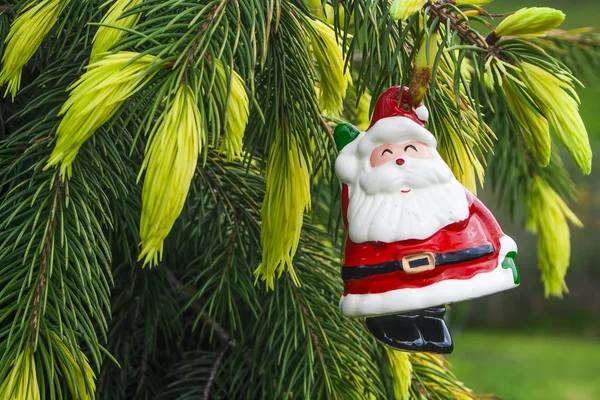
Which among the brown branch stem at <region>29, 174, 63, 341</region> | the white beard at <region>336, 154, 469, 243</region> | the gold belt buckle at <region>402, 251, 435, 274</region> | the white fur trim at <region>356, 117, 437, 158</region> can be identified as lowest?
the brown branch stem at <region>29, 174, 63, 341</region>

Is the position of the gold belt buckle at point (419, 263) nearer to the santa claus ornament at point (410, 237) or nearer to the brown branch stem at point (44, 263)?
the santa claus ornament at point (410, 237)

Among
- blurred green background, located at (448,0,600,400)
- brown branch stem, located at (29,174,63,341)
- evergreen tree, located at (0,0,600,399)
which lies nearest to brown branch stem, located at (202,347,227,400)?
evergreen tree, located at (0,0,600,399)

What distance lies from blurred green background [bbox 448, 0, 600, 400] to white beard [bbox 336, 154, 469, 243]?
306 centimetres

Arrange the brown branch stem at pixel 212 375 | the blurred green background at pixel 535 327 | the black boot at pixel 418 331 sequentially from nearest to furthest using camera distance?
the black boot at pixel 418 331 < the brown branch stem at pixel 212 375 < the blurred green background at pixel 535 327

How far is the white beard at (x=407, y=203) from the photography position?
544 mm

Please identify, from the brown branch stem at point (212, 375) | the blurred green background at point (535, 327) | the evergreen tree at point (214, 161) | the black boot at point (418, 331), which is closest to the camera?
the evergreen tree at point (214, 161)

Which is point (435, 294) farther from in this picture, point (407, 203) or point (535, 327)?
point (535, 327)

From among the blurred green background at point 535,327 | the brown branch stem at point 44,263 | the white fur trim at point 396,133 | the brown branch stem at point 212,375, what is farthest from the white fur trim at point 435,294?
the blurred green background at point 535,327

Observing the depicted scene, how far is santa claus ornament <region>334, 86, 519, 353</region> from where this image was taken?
539mm

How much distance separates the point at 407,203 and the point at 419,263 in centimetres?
4

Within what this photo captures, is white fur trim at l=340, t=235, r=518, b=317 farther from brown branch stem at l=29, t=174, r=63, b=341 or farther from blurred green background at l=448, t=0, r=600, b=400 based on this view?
blurred green background at l=448, t=0, r=600, b=400

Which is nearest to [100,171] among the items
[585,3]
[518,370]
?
[518,370]

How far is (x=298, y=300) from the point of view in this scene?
0.75 m

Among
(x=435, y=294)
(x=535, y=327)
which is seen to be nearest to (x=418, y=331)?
(x=435, y=294)
